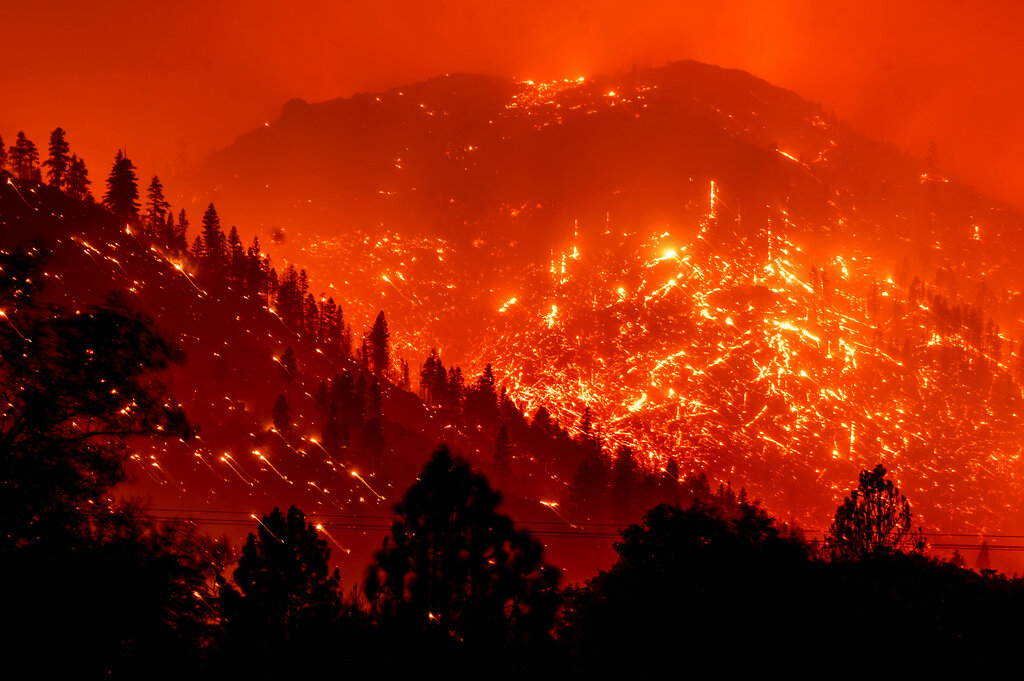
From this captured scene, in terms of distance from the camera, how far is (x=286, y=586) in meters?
23.8

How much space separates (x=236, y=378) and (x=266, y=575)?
100847mm

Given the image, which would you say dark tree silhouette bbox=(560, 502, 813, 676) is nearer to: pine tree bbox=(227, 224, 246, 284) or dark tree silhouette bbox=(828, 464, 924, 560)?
dark tree silhouette bbox=(828, 464, 924, 560)

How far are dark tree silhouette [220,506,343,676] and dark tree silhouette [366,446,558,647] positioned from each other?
2.07 meters

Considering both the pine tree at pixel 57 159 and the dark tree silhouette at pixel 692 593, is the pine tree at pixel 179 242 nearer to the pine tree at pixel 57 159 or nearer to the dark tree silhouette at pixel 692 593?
the pine tree at pixel 57 159

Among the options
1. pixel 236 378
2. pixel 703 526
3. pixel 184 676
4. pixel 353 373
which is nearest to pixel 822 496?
pixel 353 373

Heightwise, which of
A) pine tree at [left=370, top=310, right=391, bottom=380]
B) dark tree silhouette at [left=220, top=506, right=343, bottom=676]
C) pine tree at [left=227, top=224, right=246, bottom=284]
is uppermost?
pine tree at [left=227, top=224, right=246, bottom=284]

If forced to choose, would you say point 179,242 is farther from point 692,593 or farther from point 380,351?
point 692,593

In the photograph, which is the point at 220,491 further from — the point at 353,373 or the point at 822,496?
the point at 822,496

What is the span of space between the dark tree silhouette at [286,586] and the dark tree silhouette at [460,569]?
2.07 metres

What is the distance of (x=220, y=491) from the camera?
311 ft

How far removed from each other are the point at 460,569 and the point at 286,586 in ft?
20.4

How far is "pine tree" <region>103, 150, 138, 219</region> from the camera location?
13462 centimetres

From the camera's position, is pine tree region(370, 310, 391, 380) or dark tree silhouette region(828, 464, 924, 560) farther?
pine tree region(370, 310, 391, 380)

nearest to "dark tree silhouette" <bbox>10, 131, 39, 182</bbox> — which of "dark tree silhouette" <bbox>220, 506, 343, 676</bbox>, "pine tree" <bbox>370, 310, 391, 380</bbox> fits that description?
"pine tree" <bbox>370, 310, 391, 380</bbox>
